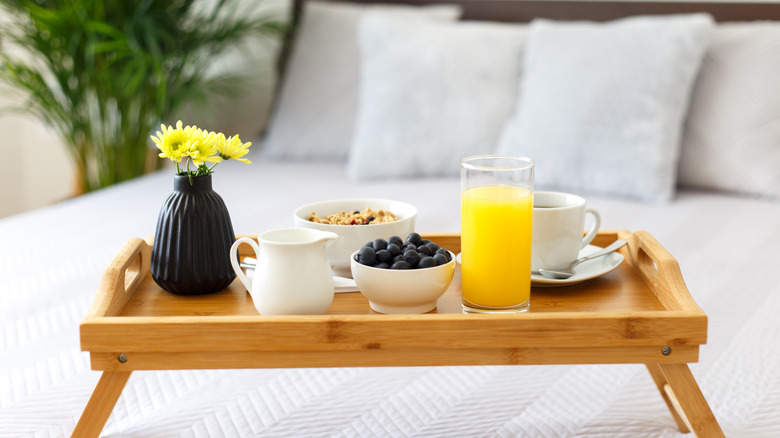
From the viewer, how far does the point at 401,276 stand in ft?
3.03

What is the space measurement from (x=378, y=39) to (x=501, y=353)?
1734 millimetres

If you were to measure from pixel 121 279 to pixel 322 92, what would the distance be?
1.74 m

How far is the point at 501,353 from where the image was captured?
88cm

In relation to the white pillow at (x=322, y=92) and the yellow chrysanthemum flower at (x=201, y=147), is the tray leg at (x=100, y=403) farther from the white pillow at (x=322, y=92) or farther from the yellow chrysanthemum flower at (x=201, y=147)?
the white pillow at (x=322, y=92)

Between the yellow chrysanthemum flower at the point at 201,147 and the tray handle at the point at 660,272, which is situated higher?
the yellow chrysanthemum flower at the point at 201,147

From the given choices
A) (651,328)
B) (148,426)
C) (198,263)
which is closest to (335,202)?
(198,263)

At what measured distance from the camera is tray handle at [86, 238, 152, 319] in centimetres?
94

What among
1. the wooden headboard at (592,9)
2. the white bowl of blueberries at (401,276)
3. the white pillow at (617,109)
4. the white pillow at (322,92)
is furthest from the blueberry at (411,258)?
the wooden headboard at (592,9)

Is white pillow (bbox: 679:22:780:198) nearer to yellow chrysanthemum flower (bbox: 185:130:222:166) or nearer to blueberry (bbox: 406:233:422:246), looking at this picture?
blueberry (bbox: 406:233:422:246)

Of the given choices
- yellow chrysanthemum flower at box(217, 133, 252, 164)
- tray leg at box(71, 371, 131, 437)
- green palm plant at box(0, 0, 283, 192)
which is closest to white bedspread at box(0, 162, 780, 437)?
tray leg at box(71, 371, 131, 437)

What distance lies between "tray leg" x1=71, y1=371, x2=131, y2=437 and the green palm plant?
5.18ft

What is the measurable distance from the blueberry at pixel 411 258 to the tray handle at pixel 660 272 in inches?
12.6

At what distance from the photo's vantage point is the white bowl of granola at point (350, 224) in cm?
109

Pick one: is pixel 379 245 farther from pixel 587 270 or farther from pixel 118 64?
pixel 118 64
